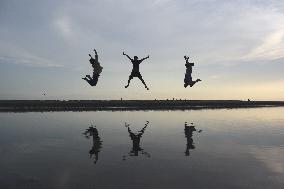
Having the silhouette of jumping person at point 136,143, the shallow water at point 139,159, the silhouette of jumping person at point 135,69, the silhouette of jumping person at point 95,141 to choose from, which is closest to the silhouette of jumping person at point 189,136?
the shallow water at point 139,159

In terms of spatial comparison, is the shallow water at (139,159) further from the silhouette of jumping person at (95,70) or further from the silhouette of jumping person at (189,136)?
the silhouette of jumping person at (95,70)

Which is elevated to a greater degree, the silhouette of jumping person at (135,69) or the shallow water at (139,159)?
the silhouette of jumping person at (135,69)

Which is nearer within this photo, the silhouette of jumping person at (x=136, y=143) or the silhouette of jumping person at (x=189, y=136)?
the silhouette of jumping person at (x=136, y=143)

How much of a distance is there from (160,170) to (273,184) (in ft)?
8.92

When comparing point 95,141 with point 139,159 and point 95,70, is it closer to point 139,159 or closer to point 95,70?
point 139,159

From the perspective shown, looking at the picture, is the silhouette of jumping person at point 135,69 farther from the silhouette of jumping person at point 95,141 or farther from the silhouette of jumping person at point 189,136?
the silhouette of jumping person at point 95,141

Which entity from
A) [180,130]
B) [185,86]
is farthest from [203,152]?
[185,86]

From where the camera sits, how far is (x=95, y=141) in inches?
639

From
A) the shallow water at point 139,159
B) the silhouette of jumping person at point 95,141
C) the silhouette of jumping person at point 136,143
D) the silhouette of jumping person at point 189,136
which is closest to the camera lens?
the shallow water at point 139,159

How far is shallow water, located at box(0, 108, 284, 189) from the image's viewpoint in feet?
30.7

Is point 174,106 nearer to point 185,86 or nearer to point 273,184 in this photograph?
point 185,86

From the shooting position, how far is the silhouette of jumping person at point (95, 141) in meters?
13.2

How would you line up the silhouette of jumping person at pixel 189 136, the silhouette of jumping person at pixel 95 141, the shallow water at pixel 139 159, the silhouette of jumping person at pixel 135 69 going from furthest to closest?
1. the silhouette of jumping person at pixel 135 69
2. the silhouette of jumping person at pixel 189 136
3. the silhouette of jumping person at pixel 95 141
4. the shallow water at pixel 139 159

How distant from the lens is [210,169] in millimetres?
10727
